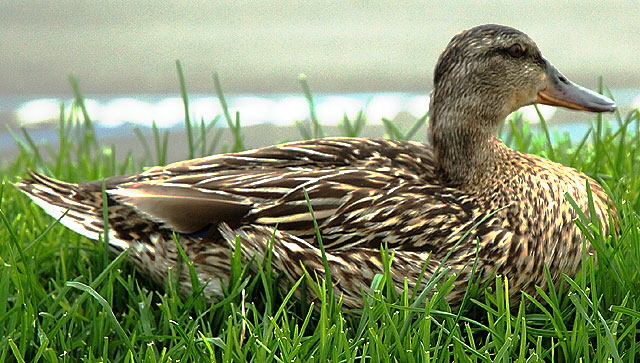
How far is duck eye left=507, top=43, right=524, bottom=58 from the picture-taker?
3.38m

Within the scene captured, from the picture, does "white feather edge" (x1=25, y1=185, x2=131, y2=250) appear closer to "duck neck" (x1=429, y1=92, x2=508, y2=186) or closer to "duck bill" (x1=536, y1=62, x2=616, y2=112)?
"duck neck" (x1=429, y1=92, x2=508, y2=186)

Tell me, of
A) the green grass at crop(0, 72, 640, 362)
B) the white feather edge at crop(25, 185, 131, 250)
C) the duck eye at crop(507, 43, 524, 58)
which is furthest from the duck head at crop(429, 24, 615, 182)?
the white feather edge at crop(25, 185, 131, 250)

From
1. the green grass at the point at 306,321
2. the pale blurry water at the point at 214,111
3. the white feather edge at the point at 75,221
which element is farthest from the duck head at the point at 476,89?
the pale blurry water at the point at 214,111

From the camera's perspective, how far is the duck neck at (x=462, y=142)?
333 cm

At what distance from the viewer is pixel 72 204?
3420mm

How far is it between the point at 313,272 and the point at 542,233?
0.77m

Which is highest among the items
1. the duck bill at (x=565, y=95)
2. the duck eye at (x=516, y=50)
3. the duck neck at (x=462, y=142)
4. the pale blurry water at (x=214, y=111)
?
the duck eye at (x=516, y=50)

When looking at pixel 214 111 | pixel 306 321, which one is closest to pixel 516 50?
pixel 306 321

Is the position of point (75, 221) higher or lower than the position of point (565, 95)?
lower

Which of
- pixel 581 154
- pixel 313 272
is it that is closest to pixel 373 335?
pixel 313 272

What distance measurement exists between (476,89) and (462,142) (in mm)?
199

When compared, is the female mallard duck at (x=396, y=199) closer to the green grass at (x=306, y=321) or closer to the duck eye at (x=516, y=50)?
the duck eye at (x=516, y=50)

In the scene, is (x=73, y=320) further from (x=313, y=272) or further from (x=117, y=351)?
(x=313, y=272)

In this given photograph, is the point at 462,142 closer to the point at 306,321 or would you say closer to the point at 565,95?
the point at 565,95
